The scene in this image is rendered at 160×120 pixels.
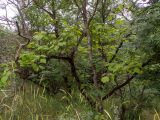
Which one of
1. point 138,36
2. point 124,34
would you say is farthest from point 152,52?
point 124,34

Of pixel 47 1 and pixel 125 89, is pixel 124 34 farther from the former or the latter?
pixel 47 1

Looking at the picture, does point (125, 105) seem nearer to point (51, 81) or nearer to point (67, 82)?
point (67, 82)

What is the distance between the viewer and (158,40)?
2965mm

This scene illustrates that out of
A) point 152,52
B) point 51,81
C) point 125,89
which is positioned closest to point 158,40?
point 152,52

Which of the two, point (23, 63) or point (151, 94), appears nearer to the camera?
point (23, 63)

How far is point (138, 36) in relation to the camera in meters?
3.38

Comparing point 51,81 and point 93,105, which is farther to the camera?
point 51,81

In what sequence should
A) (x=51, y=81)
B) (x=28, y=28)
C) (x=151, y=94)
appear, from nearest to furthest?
1. (x=151, y=94)
2. (x=51, y=81)
3. (x=28, y=28)

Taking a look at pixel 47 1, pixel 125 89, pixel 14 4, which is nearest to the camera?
pixel 125 89

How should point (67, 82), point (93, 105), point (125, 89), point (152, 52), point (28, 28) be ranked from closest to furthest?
point (152, 52) < point (93, 105) < point (125, 89) < point (67, 82) < point (28, 28)

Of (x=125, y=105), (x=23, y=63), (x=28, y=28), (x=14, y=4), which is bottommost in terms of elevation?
(x=125, y=105)

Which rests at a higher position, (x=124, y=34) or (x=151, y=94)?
(x=124, y=34)

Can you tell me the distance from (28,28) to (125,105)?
166 inches

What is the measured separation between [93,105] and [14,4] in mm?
5779
